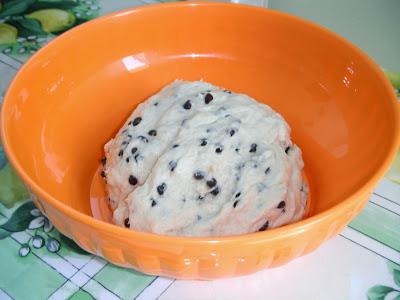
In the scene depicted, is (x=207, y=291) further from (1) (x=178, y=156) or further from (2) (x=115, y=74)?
(2) (x=115, y=74)

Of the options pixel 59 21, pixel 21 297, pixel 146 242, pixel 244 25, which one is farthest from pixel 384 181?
pixel 59 21

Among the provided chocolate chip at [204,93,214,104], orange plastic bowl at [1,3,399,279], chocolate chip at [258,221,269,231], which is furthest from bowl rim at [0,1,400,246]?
chocolate chip at [204,93,214,104]

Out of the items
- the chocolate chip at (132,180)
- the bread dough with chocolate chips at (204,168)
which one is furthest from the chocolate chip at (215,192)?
the chocolate chip at (132,180)

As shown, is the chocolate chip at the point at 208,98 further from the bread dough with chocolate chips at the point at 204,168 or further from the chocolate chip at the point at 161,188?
the chocolate chip at the point at 161,188

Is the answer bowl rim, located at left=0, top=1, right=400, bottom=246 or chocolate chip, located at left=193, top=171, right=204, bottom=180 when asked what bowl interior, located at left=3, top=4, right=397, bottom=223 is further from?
chocolate chip, located at left=193, top=171, right=204, bottom=180

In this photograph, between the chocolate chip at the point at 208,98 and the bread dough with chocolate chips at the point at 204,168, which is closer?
the bread dough with chocolate chips at the point at 204,168

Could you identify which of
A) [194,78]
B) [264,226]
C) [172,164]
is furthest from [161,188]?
[194,78]
